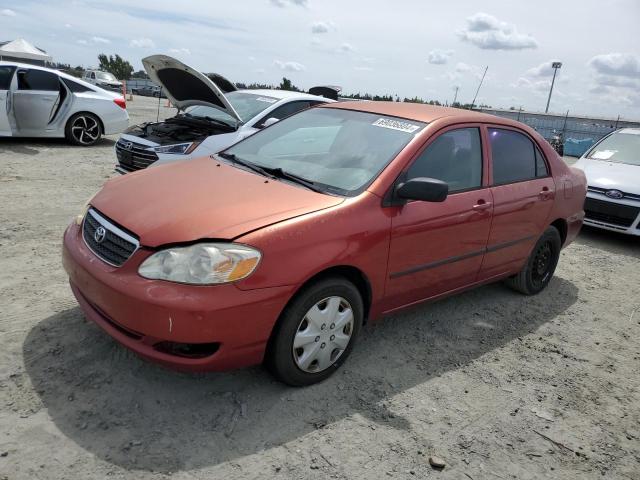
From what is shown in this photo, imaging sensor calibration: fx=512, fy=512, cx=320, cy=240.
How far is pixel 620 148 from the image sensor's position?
8.08m

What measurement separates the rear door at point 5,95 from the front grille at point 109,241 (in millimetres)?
7656

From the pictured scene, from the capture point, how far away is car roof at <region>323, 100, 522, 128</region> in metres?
3.70

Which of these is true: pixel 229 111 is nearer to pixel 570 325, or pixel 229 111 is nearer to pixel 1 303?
pixel 1 303

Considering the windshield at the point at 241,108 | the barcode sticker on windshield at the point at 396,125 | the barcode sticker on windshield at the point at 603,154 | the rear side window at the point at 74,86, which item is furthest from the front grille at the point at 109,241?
the rear side window at the point at 74,86

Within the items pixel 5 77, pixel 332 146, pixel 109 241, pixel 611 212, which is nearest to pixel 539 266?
pixel 332 146

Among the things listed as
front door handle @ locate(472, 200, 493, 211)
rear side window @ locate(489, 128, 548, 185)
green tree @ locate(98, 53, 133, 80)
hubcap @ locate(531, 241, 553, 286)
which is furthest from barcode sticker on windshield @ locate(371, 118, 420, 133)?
green tree @ locate(98, 53, 133, 80)

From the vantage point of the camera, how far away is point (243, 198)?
292 centimetres

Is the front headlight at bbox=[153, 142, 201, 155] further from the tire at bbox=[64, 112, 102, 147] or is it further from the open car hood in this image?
the tire at bbox=[64, 112, 102, 147]

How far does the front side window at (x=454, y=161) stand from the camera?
340 cm

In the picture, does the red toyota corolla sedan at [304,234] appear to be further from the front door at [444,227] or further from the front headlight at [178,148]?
the front headlight at [178,148]

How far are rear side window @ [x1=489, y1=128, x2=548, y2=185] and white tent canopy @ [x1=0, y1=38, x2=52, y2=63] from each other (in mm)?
27637

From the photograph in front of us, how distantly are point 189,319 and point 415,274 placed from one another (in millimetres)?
1578

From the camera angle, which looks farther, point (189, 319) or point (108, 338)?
point (108, 338)

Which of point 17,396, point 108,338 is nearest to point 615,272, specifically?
point 108,338
